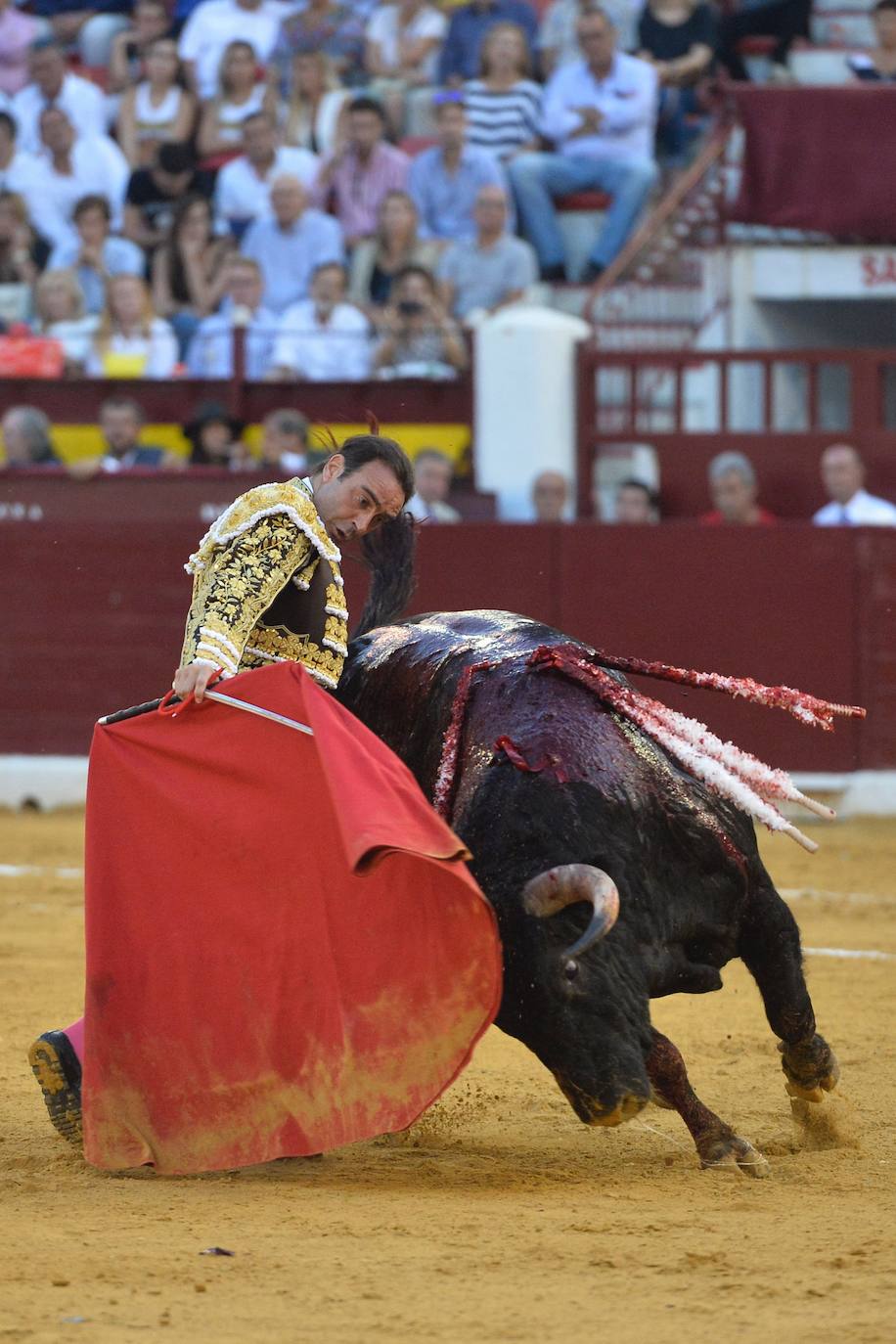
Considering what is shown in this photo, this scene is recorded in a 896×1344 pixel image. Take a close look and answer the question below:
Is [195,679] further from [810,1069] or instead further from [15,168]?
[15,168]

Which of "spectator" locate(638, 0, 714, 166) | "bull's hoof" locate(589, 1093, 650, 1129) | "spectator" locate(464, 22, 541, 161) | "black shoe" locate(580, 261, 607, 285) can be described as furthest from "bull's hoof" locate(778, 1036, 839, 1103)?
"spectator" locate(638, 0, 714, 166)

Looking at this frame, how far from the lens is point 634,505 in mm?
8922

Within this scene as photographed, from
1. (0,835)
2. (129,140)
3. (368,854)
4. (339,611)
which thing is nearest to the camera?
(368,854)

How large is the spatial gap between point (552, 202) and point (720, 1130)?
7.46 meters

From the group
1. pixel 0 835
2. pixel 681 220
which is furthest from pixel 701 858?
pixel 681 220

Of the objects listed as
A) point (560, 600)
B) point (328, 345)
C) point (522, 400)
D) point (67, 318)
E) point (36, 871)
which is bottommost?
point (36, 871)

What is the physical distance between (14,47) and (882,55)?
201 inches

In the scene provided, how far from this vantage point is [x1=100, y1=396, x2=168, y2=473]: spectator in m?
9.53

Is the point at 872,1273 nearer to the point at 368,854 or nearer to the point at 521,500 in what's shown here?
the point at 368,854

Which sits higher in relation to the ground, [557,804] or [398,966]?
[557,804]

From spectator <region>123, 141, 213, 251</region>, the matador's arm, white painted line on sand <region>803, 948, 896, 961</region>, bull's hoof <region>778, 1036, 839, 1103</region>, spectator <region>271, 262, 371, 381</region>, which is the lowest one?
white painted line on sand <region>803, 948, 896, 961</region>

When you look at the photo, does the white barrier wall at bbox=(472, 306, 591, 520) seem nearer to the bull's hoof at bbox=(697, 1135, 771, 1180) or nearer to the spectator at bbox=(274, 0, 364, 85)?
the spectator at bbox=(274, 0, 364, 85)

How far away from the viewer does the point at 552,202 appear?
10.4 metres

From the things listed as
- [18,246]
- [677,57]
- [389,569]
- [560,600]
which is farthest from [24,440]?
[389,569]
